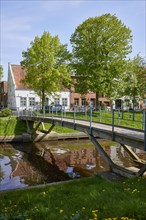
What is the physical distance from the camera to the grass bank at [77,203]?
5.93 metres

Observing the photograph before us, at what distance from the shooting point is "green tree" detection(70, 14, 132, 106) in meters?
32.8

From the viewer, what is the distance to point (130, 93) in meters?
41.4

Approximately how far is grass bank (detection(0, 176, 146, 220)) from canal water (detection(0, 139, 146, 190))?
4.22 meters

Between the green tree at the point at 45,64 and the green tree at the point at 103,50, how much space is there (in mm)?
2572

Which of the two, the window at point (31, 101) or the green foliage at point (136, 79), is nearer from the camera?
the green foliage at point (136, 79)

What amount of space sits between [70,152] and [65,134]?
6.39 meters

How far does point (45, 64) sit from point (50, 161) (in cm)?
1712

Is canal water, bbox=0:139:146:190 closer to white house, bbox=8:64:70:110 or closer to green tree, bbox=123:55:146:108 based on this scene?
green tree, bbox=123:55:146:108

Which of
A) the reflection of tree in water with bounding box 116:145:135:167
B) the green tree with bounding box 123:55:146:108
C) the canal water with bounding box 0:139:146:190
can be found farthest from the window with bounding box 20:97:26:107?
the reflection of tree in water with bounding box 116:145:135:167

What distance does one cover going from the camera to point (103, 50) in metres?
33.2

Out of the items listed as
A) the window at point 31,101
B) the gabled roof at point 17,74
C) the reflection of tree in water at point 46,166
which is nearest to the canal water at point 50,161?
the reflection of tree in water at point 46,166

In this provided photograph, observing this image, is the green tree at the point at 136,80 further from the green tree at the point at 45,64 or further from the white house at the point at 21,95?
the white house at the point at 21,95

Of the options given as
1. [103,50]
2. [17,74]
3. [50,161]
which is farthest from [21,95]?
[50,161]

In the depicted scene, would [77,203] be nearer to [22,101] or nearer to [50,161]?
[50,161]
